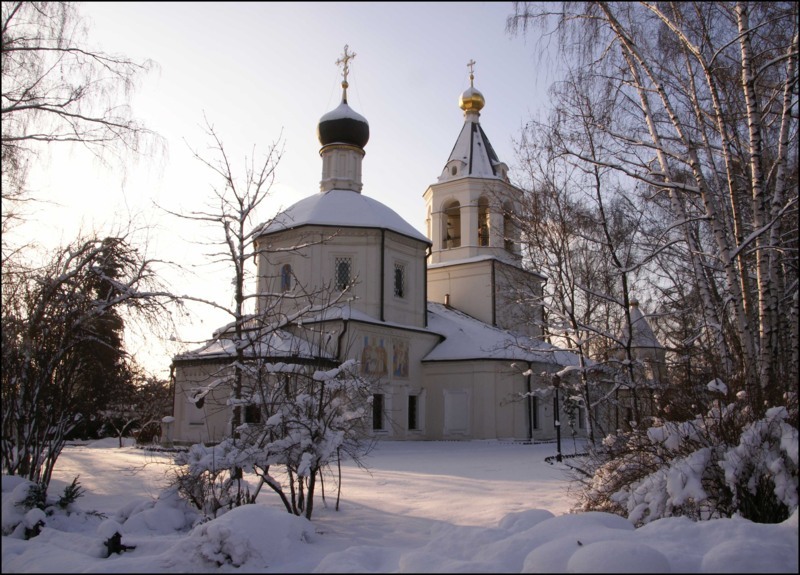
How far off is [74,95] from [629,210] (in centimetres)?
1181

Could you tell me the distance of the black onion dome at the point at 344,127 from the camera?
1113 inches

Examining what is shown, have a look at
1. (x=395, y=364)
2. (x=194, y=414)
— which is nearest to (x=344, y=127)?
(x=395, y=364)

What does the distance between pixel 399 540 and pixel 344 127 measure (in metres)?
22.8

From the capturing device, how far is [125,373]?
10.8 meters

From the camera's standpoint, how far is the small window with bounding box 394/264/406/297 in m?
27.1

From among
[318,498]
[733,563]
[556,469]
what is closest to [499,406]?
[556,469]

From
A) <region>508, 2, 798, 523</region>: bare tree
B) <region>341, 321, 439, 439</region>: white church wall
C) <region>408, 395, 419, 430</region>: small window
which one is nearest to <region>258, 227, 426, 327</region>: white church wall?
<region>341, 321, 439, 439</region>: white church wall

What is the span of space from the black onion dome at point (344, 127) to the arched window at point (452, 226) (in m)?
5.73

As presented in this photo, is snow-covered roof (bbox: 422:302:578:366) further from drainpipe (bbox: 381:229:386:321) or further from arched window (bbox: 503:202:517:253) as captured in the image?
arched window (bbox: 503:202:517:253)

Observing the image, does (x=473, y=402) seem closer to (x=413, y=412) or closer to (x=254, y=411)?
(x=413, y=412)

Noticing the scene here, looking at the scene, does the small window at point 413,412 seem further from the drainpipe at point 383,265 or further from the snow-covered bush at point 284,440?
the snow-covered bush at point 284,440

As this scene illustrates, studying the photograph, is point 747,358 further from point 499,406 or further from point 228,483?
point 499,406

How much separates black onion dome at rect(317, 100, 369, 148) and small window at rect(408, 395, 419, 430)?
10.4 m

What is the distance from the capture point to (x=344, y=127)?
2823 cm
